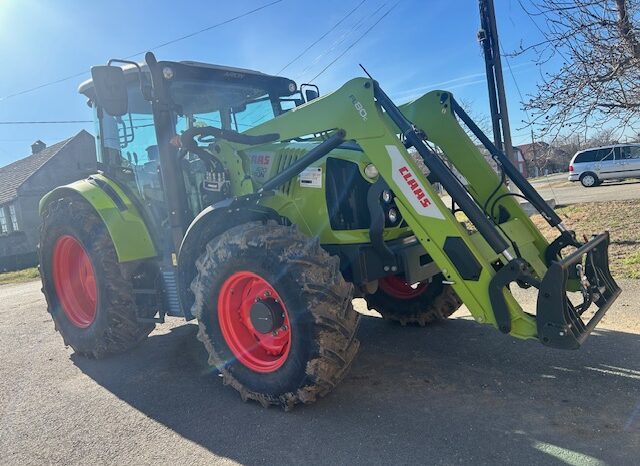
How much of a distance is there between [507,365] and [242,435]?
2.06m

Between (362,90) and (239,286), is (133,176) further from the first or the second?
(362,90)

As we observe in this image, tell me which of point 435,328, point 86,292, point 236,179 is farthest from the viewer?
point 86,292

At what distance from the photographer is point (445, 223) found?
3.12 meters

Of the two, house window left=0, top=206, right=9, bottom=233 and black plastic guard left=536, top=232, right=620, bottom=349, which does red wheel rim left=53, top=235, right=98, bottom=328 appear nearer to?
black plastic guard left=536, top=232, right=620, bottom=349

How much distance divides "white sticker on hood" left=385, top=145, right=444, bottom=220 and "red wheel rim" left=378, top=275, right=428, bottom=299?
1813 mm

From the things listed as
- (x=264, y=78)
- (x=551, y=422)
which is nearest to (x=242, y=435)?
(x=551, y=422)

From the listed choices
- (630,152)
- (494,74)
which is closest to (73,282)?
(494,74)

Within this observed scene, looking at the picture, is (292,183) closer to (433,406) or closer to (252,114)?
(252,114)

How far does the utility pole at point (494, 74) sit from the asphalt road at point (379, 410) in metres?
5.78

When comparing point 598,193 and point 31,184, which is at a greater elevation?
point 31,184

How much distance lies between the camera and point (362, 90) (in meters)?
3.35

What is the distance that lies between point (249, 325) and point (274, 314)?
41 cm

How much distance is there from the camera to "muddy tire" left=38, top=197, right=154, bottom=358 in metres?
4.46

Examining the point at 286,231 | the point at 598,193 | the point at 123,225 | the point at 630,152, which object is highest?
the point at 123,225
